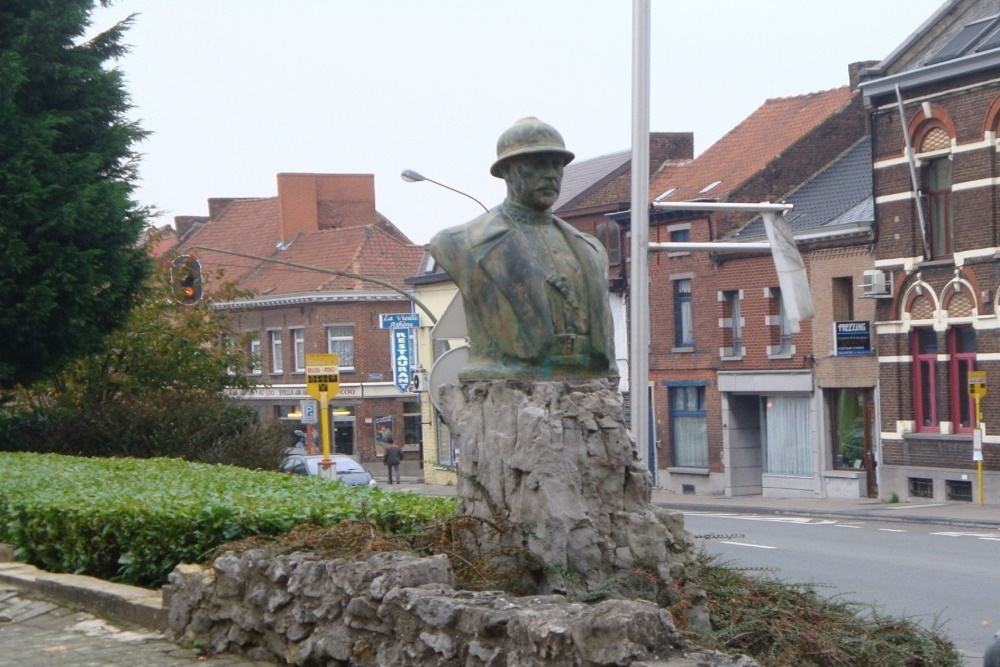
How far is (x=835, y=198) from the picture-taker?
40938 mm

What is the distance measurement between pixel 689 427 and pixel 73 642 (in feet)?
113

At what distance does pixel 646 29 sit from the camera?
1662 centimetres

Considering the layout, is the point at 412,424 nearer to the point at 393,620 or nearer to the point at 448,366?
the point at 448,366

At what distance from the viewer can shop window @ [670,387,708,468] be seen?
42938 millimetres

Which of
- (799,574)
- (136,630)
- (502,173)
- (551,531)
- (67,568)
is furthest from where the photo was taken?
(799,574)

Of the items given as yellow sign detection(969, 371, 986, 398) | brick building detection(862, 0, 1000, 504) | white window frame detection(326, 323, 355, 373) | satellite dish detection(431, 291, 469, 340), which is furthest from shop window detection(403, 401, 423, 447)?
satellite dish detection(431, 291, 469, 340)

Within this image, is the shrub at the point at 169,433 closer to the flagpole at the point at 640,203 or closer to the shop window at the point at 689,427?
the flagpole at the point at 640,203

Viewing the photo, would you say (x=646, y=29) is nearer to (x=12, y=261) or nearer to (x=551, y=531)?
(x=551, y=531)

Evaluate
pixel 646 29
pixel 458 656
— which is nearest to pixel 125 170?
pixel 646 29

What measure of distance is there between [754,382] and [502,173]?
106ft

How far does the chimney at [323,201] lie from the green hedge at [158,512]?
5246 cm

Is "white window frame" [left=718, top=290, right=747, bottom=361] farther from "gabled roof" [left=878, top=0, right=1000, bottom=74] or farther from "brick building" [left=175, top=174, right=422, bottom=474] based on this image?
"brick building" [left=175, top=174, right=422, bottom=474]

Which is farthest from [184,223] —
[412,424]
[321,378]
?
[321,378]

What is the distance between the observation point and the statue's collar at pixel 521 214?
8.93 m
